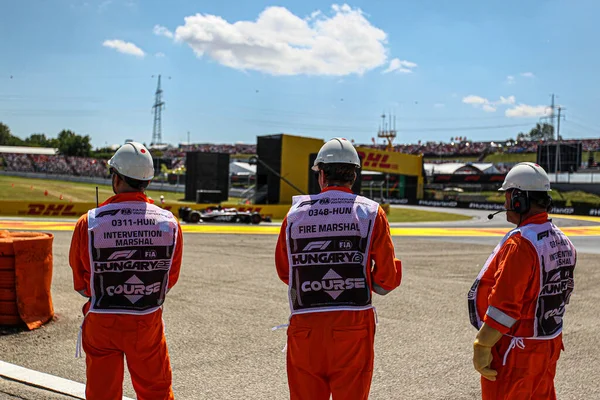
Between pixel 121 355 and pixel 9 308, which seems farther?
pixel 9 308

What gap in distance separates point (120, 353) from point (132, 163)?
1147mm

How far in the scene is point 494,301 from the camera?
8.82 ft

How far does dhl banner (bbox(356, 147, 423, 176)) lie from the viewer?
123 ft

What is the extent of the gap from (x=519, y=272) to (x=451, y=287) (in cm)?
668

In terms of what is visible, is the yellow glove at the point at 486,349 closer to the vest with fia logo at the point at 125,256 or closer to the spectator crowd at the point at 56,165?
the vest with fia logo at the point at 125,256

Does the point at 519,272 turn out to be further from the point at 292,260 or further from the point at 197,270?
the point at 197,270

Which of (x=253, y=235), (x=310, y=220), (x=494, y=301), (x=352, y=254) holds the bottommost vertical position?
(x=253, y=235)

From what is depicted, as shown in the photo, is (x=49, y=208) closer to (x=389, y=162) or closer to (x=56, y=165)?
(x=389, y=162)

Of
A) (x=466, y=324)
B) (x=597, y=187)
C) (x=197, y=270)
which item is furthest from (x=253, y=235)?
(x=597, y=187)

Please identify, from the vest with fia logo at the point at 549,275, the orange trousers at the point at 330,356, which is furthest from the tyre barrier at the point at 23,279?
the vest with fia logo at the point at 549,275

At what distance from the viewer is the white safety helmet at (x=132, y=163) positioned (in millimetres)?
3271

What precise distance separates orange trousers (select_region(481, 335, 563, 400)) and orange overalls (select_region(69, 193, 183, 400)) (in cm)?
Answer: 185

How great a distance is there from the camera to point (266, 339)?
19.0 ft

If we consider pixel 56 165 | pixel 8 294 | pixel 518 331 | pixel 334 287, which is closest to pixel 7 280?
pixel 8 294
